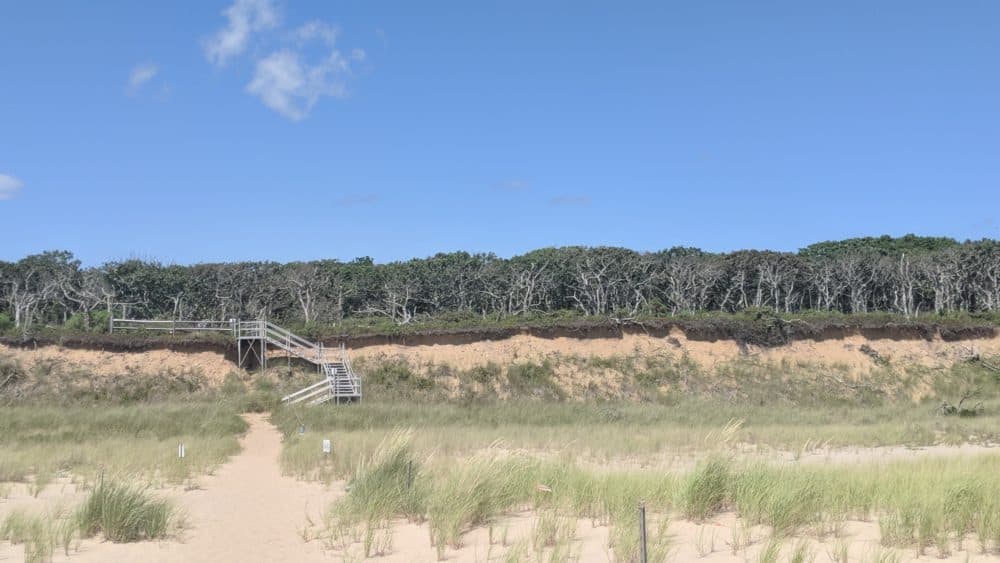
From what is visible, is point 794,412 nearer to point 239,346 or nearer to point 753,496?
point 753,496

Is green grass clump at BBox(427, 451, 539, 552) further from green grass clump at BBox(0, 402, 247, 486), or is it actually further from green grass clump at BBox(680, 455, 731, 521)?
green grass clump at BBox(0, 402, 247, 486)

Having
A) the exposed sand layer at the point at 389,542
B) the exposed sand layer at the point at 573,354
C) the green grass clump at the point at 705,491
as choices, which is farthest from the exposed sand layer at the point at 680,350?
the green grass clump at the point at 705,491

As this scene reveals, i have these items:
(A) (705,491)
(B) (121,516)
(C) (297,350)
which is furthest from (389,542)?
(C) (297,350)

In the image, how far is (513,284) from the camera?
6331cm

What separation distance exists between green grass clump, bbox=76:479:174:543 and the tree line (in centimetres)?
4149

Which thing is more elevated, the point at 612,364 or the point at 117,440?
the point at 612,364

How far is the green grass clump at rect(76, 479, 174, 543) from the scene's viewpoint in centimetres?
1080

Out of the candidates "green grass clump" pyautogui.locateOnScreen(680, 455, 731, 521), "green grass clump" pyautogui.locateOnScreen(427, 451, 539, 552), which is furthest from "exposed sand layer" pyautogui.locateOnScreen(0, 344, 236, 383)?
"green grass clump" pyautogui.locateOnScreen(680, 455, 731, 521)

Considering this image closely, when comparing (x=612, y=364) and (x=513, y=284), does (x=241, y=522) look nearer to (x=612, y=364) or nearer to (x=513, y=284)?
(x=612, y=364)

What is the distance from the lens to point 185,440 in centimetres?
2300

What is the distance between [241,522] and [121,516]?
2.29 meters

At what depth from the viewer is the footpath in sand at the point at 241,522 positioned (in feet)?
33.8

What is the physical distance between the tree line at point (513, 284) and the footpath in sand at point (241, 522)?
3655 centimetres

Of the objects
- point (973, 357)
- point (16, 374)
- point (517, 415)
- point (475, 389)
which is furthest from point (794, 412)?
point (16, 374)
